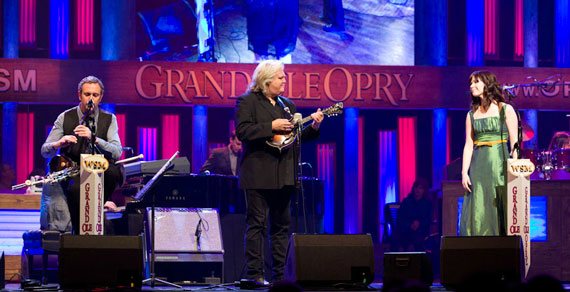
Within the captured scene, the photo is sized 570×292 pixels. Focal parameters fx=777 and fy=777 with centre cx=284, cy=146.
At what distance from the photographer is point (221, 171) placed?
9094mm

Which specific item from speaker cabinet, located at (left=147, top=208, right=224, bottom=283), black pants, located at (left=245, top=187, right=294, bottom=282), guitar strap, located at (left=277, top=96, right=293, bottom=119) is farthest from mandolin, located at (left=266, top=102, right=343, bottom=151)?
speaker cabinet, located at (left=147, top=208, right=224, bottom=283)

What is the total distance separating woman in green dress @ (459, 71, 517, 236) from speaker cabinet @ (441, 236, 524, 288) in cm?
71

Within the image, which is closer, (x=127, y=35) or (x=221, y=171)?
(x=221, y=171)

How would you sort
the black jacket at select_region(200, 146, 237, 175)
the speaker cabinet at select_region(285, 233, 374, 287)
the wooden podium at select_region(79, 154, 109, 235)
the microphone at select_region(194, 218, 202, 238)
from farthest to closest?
the black jacket at select_region(200, 146, 237, 175)
the microphone at select_region(194, 218, 202, 238)
the wooden podium at select_region(79, 154, 109, 235)
the speaker cabinet at select_region(285, 233, 374, 287)

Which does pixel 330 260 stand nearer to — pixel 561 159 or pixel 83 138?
pixel 83 138

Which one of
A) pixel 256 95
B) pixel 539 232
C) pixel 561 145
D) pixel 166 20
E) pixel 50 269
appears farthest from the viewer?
pixel 166 20

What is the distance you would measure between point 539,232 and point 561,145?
3.91 ft

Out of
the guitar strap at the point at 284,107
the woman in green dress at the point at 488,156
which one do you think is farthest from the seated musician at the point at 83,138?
the woman in green dress at the point at 488,156

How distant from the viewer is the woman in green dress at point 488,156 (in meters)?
5.88

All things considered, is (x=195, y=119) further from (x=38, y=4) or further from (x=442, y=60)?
(x=442, y=60)

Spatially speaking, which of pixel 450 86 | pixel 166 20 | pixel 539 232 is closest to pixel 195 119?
pixel 166 20

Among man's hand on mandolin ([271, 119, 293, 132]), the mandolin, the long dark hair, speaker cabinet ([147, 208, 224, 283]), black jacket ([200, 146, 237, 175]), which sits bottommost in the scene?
speaker cabinet ([147, 208, 224, 283])

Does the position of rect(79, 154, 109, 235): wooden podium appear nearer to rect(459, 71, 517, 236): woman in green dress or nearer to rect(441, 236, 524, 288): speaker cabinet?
rect(441, 236, 524, 288): speaker cabinet

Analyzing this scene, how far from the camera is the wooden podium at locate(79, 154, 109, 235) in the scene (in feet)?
17.1
